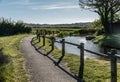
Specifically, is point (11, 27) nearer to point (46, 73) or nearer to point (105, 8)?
point (105, 8)

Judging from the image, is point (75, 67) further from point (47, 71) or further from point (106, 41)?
point (106, 41)

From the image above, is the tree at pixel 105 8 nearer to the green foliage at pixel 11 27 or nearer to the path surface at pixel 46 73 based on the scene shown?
the green foliage at pixel 11 27

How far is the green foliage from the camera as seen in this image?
64650 mm

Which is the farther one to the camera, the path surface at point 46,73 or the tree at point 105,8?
the tree at point 105,8

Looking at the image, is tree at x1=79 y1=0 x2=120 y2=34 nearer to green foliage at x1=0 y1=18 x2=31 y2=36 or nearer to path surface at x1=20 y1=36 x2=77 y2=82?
green foliage at x1=0 y1=18 x2=31 y2=36

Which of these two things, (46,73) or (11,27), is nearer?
(46,73)

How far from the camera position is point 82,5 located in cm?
6694

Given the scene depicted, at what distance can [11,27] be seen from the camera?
66.0 m

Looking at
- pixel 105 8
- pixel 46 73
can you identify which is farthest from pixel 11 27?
pixel 46 73

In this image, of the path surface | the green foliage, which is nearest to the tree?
the green foliage

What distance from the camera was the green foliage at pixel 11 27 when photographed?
64650mm

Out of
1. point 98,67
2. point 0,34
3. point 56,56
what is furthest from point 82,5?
point 98,67

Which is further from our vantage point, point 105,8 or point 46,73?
point 105,8

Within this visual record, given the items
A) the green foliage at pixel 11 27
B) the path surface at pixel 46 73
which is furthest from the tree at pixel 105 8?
the path surface at pixel 46 73
